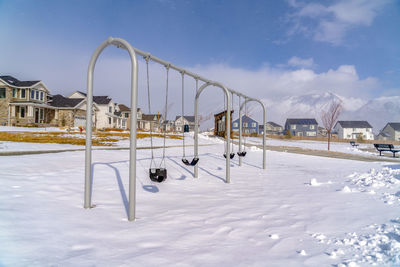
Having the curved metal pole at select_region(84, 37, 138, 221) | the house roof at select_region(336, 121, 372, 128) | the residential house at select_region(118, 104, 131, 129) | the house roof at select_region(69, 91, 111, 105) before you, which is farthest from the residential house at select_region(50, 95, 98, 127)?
the house roof at select_region(336, 121, 372, 128)

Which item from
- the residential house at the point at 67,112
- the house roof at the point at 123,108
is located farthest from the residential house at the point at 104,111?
the house roof at the point at 123,108

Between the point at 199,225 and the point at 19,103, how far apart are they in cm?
3520

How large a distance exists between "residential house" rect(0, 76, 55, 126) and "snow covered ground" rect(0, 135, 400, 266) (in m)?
30.5

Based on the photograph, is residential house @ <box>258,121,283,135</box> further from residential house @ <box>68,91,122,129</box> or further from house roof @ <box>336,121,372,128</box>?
residential house @ <box>68,91,122,129</box>

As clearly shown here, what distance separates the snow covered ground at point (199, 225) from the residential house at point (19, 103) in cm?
3045

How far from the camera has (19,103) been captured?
29.5 m

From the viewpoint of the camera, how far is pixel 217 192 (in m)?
5.12

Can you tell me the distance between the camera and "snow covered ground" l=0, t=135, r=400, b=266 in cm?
229

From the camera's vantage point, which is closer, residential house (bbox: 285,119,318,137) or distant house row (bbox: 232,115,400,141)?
distant house row (bbox: 232,115,400,141)

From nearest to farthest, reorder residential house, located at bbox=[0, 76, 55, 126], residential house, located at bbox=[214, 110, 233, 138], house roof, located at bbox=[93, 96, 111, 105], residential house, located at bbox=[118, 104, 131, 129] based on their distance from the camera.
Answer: residential house, located at bbox=[214, 110, 233, 138]
residential house, located at bbox=[0, 76, 55, 126]
house roof, located at bbox=[93, 96, 111, 105]
residential house, located at bbox=[118, 104, 131, 129]

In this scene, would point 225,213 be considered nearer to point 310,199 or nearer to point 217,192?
point 217,192

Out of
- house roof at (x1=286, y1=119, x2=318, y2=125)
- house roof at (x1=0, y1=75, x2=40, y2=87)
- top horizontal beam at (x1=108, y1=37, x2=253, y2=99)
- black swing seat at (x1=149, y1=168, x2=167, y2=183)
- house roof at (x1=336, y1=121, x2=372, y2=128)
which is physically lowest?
black swing seat at (x1=149, y1=168, x2=167, y2=183)

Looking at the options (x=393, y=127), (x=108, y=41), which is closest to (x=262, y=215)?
(x=108, y=41)

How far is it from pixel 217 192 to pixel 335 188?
2.67 metres
